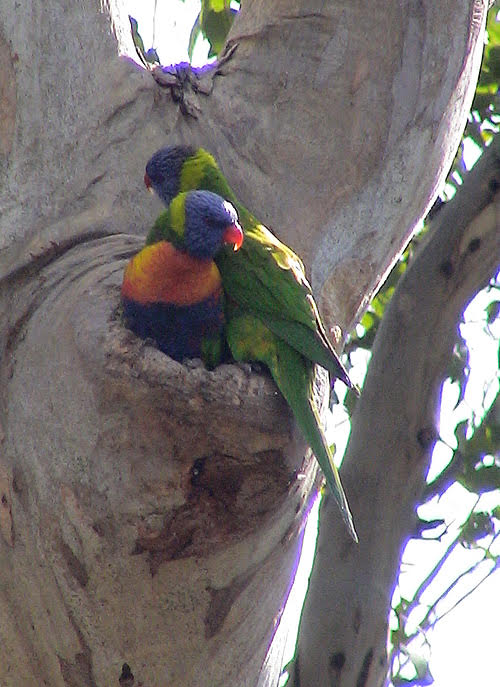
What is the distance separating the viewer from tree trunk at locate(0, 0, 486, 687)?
159 centimetres

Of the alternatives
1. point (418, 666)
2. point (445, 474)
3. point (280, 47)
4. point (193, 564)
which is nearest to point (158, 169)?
point (280, 47)

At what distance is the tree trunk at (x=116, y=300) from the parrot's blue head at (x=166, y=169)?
4 cm

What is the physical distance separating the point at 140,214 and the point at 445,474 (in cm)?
101

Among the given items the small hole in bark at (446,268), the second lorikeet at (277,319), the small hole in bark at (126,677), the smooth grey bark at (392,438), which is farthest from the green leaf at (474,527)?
the small hole in bark at (126,677)

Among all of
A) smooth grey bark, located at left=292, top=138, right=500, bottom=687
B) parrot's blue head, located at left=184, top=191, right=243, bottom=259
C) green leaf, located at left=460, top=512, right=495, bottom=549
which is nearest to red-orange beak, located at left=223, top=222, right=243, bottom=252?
parrot's blue head, located at left=184, top=191, right=243, bottom=259

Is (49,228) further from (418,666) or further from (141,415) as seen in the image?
(418,666)

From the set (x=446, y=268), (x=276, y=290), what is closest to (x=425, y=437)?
(x=446, y=268)

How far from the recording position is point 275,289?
184cm

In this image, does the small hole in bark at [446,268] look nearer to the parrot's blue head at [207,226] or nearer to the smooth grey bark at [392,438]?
the smooth grey bark at [392,438]

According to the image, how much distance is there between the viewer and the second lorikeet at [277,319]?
1670mm

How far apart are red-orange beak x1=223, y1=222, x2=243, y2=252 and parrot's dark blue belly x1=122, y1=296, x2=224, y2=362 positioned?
0.12 m

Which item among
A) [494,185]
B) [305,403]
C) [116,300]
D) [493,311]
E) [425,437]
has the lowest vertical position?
[305,403]

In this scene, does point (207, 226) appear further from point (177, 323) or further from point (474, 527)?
point (474, 527)

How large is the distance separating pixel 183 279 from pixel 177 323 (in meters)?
0.08
